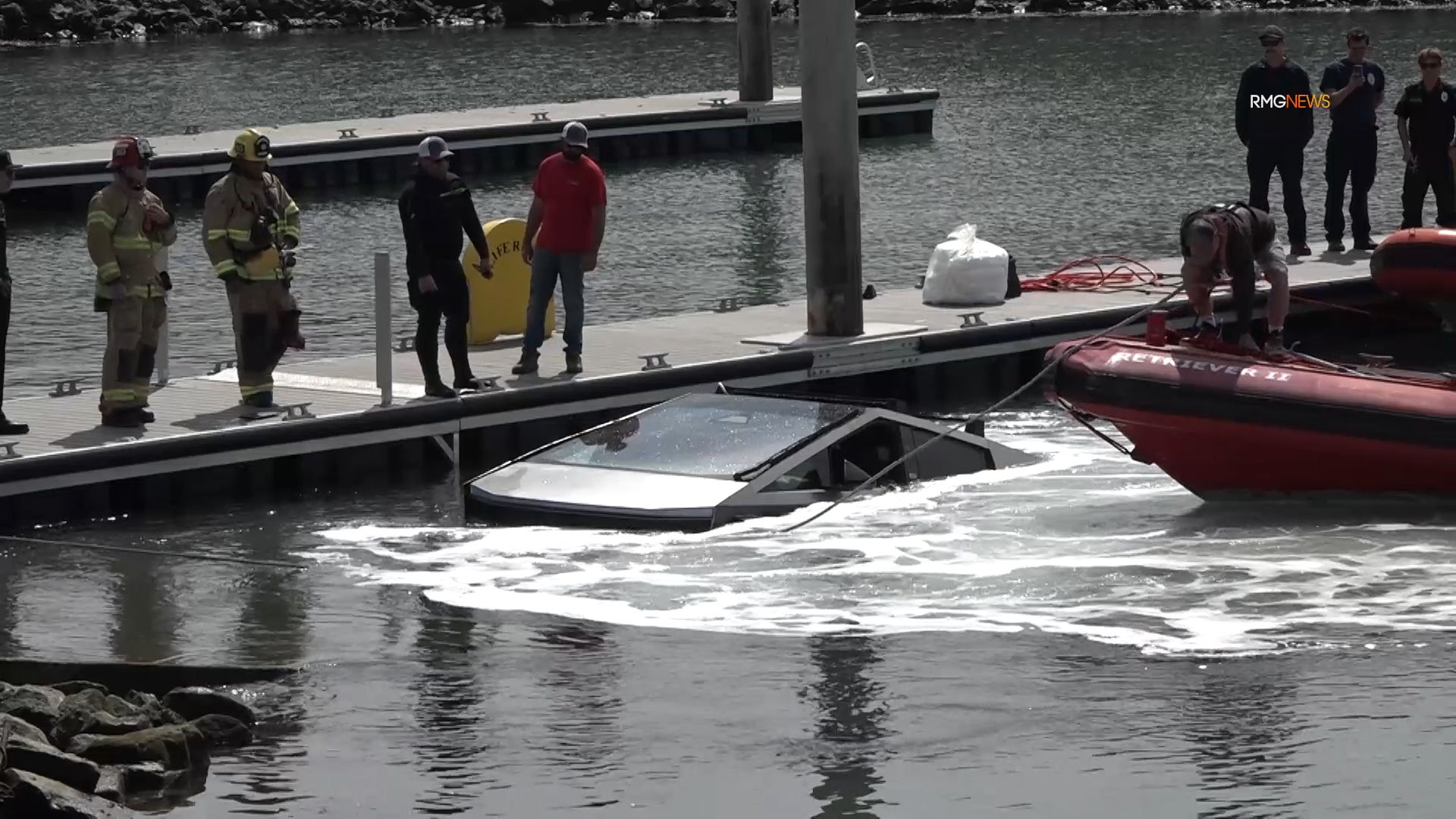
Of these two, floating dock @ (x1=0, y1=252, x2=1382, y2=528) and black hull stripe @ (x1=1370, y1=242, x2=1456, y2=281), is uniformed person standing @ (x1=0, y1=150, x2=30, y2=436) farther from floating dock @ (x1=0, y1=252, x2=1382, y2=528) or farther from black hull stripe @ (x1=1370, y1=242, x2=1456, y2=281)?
black hull stripe @ (x1=1370, y1=242, x2=1456, y2=281)

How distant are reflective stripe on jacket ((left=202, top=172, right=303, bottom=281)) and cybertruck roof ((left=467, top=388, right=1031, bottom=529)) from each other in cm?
231

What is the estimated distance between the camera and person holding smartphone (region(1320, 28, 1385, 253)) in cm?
2019

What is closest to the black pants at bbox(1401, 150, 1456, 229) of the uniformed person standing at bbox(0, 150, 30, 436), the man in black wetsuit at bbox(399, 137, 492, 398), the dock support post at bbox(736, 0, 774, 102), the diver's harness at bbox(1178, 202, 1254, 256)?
the diver's harness at bbox(1178, 202, 1254, 256)

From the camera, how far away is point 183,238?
28.2 m

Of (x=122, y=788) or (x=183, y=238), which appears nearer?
(x=122, y=788)

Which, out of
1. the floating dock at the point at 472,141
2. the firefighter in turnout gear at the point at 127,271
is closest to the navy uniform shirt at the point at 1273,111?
the firefighter in turnout gear at the point at 127,271

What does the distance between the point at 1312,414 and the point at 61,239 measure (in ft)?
61.7

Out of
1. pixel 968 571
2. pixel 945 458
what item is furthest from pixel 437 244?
pixel 968 571

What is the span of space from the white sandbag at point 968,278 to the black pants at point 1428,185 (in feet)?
12.8

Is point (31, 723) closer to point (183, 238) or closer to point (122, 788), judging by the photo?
point (122, 788)

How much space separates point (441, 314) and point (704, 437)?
8.76 feet

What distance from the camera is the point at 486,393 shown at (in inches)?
609

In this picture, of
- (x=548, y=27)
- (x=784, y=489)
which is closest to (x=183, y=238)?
(x=784, y=489)

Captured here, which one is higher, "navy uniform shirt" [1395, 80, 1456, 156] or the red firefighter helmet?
the red firefighter helmet
